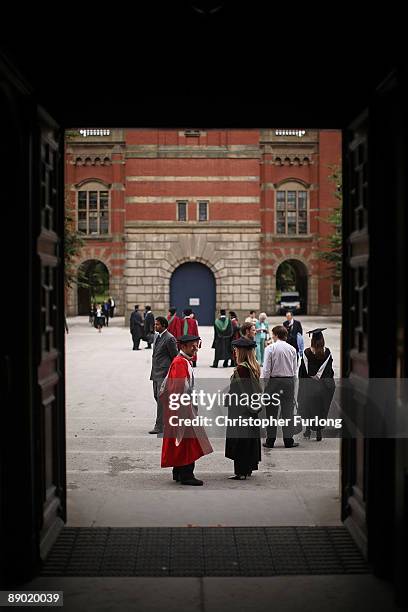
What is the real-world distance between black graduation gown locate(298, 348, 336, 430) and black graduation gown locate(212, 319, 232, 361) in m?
8.67

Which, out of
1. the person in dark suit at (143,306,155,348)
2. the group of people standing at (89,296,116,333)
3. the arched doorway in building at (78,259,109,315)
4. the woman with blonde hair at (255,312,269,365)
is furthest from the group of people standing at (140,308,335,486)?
the arched doorway in building at (78,259,109,315)

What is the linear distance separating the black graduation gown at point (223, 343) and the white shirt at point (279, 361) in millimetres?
9182

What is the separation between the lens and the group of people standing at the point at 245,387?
25.6 feet

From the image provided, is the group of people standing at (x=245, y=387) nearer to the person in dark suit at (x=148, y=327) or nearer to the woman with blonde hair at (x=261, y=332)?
the woman with blonde hair at (x=261, y=332)

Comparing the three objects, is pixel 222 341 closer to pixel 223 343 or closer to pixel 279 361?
pixel 223 343

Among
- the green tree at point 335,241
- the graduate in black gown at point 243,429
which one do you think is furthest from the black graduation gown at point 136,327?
the graduate in black gown at point 243,429

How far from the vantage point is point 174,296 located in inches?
1539

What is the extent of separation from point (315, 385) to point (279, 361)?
870 millimetres

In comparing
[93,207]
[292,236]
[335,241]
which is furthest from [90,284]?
[335,241]

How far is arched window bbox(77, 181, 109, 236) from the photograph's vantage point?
4666 cm

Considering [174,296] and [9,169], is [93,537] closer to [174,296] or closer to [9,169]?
[9,169]

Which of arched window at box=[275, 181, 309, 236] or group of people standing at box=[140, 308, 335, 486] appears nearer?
group of people standing at box=[140, 308, 335, 486]

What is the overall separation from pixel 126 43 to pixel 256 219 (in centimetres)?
3417

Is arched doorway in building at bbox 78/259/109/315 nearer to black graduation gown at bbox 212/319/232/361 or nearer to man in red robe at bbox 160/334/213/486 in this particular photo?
black graduation gown at bbox 212/319/232/361
